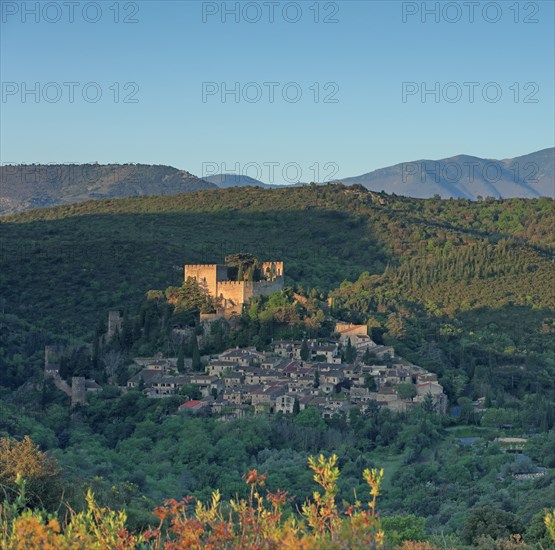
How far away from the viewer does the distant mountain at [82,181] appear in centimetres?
14125

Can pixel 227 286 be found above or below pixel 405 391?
above

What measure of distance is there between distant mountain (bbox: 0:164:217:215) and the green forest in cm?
6189

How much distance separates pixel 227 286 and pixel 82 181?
353 ft

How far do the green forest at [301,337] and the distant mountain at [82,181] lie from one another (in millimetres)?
61887

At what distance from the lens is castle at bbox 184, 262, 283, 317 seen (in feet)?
131

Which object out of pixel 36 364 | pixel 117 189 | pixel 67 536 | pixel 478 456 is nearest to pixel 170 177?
pixel 117 189

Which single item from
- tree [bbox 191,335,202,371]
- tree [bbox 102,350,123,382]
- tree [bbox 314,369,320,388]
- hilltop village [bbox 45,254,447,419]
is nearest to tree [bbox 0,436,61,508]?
hilltop village [bbox 45,254,447,419]

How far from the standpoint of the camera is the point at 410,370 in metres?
37.5

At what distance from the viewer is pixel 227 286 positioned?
4044 centimetres

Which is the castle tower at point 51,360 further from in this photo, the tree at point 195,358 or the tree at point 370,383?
the tree at point 370,383

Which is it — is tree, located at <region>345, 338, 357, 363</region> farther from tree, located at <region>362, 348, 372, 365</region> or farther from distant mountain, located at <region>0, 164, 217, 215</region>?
distant mountain, located at <region>0, 164, 217, 215</region>

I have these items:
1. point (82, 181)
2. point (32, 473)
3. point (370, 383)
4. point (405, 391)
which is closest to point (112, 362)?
point (370, 383)

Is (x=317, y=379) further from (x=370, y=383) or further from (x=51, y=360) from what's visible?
(x=51, y=360)

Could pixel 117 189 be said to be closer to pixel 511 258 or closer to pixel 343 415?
pixel 511 258
